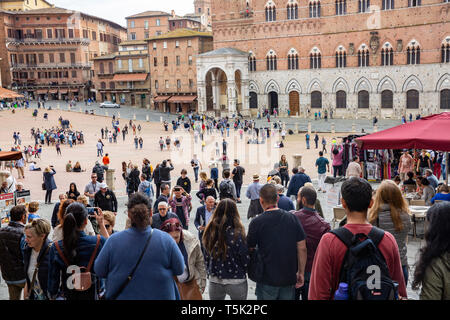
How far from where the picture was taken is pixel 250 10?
54.4 metres

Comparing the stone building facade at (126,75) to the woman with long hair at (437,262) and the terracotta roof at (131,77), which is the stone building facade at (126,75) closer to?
the terracotta roof at (131,77)

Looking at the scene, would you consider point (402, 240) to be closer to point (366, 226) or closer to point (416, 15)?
point (366, 226)

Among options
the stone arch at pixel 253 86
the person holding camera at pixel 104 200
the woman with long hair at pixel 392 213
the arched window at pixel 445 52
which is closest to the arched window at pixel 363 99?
the arched window at pixel 445 52

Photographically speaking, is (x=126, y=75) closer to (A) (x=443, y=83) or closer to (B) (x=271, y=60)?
(B) (x=271, y=60)

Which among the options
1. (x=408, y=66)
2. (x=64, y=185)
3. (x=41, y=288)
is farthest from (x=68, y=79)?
(x=41, y=288)

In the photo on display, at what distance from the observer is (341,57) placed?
4928 cm

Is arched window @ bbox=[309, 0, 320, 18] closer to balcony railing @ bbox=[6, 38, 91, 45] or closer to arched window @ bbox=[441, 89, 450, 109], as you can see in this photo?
arched window @ bbox=[441, 89, 450, 109]

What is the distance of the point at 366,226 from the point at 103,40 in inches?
3155

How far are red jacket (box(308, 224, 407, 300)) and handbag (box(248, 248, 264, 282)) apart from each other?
→ 1.23 m

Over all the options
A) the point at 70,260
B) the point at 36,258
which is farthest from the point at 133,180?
the point at 70,260

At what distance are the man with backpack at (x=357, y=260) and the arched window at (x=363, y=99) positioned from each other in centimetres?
4764

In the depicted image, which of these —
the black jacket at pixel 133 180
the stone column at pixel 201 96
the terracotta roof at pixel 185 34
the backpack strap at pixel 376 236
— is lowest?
the black jacket at pixel 133 180

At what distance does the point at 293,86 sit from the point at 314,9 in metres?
8.48

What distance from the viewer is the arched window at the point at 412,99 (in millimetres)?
45606
